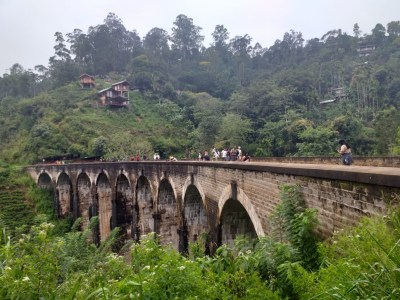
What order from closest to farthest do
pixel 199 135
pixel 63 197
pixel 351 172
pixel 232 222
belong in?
1. pixel 351 172
2. pixel 232 222
3. pixel 63 197
4. pixel 199 135

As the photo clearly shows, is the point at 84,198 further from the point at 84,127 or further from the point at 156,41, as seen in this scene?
the point at 156,41

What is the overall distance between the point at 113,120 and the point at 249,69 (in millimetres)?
36276

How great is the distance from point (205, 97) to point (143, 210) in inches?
1563

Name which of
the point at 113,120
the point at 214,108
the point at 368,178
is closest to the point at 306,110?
the point at 214,108

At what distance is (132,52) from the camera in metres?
77.8

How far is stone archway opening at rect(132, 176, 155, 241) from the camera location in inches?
830

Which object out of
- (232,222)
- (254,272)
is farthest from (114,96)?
(254,272)

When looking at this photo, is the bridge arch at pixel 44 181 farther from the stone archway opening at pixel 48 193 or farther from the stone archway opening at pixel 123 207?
the stone archway opening at pixel 123 207

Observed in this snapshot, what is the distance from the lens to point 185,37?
88.5 metres

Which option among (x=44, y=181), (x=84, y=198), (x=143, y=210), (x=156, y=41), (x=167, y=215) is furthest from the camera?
(x=156, y=41)

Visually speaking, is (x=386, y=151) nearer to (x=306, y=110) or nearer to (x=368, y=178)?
(x=306, y=110)

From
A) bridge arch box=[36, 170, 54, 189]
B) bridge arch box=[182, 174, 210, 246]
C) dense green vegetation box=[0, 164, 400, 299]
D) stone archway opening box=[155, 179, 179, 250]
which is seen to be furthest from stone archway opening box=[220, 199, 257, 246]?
bridge arch box=[36, 170, 54, 189]

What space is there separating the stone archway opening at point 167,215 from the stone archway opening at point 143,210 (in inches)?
90.7

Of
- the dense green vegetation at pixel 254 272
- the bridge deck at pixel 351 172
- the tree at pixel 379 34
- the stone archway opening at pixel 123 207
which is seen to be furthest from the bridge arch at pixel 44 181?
the tree at pixel 379 34
